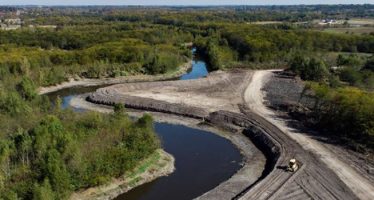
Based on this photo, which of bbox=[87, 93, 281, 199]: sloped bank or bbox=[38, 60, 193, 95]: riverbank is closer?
bbox=[87, 93, 281, 199]: sloped bank

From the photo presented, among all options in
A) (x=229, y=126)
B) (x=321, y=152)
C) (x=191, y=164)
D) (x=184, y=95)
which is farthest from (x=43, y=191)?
(x=184, y=95)

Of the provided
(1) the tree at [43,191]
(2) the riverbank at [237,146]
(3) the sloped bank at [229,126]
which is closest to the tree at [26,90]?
(2) the riverbank at [237,146]

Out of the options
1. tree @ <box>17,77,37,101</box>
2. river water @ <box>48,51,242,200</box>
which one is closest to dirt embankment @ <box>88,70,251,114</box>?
river water @ <box>48,51,242,200</box>

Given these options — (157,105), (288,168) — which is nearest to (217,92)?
(157,105)

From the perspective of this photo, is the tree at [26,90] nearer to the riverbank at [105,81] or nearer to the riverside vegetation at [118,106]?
the riverside vegetation at [118,106]

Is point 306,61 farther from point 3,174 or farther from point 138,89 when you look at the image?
point 3,174

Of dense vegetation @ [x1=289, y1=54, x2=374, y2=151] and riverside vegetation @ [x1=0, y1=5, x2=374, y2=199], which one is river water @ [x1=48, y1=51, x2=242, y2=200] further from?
dense vegetation @ [x1=289, y1=54, x2=374, y2=151]
